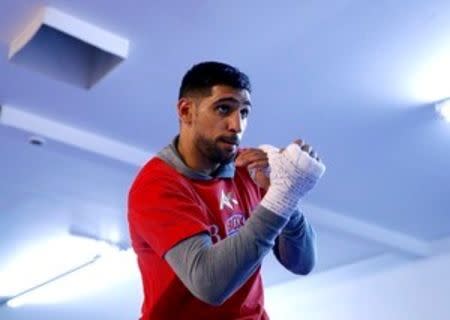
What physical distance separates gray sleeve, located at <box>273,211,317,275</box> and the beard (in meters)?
0.18

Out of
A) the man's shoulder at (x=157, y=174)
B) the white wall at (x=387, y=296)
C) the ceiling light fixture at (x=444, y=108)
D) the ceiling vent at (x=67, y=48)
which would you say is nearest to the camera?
the man's shoulder at (x=157, y=174)

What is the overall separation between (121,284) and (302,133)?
2.52 metres

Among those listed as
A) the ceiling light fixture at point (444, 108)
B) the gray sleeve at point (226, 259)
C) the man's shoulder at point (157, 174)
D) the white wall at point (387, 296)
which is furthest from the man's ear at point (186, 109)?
the white wall at point (387, 296)

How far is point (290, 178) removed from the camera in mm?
1138

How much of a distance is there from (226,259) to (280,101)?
1.69m

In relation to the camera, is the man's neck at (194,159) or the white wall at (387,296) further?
the white wall at (387,296)

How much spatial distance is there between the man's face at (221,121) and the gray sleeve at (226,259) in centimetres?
21

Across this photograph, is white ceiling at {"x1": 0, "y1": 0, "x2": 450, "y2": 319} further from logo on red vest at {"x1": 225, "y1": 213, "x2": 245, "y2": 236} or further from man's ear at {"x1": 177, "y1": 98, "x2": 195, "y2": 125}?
logo on red vest at {"x1": 225, "y1": 213, "x2": 245, "y2": 236}

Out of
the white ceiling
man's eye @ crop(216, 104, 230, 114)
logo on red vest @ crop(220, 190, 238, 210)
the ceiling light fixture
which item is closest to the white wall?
the white ceiling

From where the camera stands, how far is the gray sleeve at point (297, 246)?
1312 mm

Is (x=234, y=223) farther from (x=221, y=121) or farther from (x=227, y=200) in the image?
(x=221, y=121)

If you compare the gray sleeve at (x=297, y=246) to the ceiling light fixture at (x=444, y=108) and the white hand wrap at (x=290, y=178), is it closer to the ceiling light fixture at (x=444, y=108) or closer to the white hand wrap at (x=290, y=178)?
the white hand wrap at (x=290, y=178)

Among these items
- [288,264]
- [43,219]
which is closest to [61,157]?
[43,219]

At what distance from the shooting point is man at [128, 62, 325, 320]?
108cm
